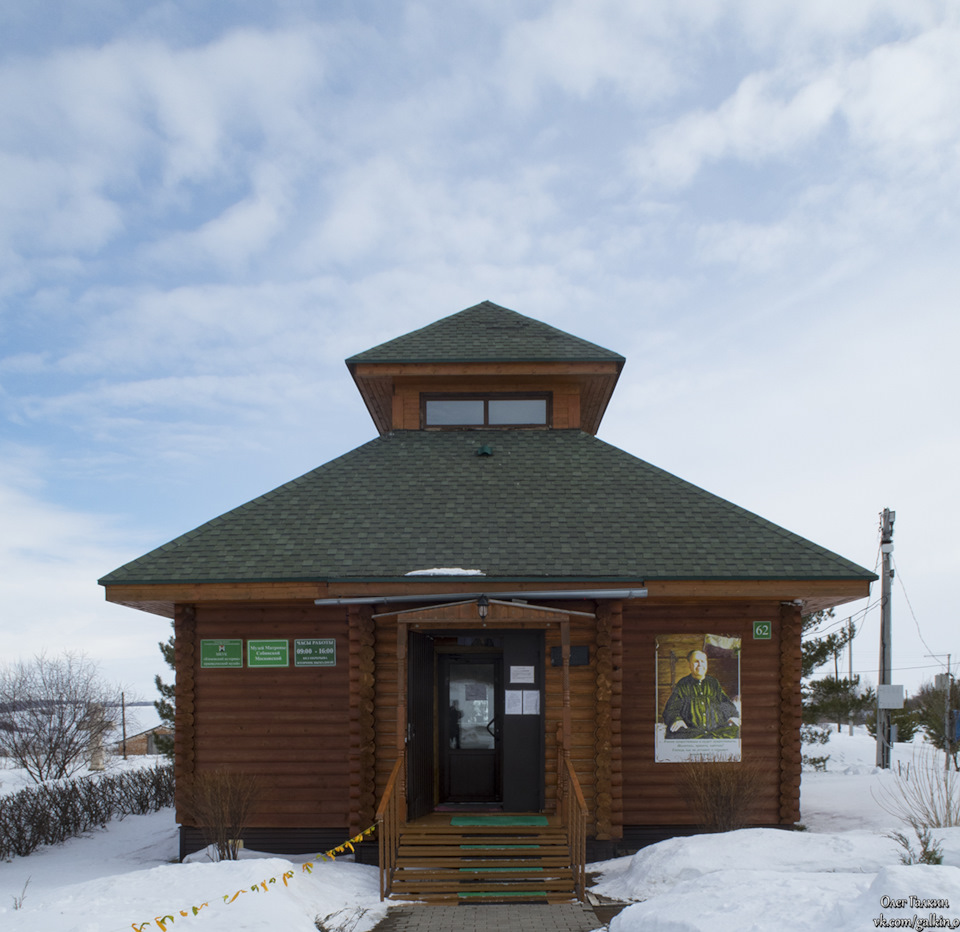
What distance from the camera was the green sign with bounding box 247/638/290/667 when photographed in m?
12.4

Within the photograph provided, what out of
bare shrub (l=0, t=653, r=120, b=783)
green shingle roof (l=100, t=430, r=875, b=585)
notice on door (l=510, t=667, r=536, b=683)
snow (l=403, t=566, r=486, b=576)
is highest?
green shingle roof (l=100, t=430, r=875, b=585)

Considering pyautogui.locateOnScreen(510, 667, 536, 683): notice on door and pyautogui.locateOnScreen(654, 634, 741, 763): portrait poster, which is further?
pyautogui.locateOnScreen(654, 634, 741, 763): portrait poster

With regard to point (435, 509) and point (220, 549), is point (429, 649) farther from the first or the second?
point (220, 549)

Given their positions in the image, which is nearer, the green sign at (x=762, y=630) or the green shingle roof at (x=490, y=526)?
the green shingle roof at (x=490, y=526)

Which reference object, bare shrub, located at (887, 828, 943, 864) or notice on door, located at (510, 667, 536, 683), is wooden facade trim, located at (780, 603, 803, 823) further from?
notice on door, located at (510, 667, 536, 683)

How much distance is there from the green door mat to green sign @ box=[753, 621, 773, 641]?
3.88 meters

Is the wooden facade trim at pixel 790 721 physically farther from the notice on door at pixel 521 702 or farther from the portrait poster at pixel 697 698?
the notice on door at pixel 521 702

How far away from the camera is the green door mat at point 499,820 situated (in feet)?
36.0

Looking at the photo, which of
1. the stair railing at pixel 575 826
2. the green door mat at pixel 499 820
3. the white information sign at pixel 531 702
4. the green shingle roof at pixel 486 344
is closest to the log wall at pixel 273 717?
the green door mat at pixel 499 820

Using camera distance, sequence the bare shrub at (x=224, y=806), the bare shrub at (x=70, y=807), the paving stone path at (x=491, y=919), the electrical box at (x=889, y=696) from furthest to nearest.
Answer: the electrical box at (x=889, y=696) → the bare shrub at (x=70, y=807) → the bare shrub at (x=224, y=806) → the paving stone path at (x=491, y=919)

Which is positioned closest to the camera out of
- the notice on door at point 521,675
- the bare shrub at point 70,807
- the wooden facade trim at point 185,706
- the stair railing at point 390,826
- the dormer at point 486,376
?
the stair railing at point 390,826

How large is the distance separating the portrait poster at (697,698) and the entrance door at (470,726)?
89.8 inches

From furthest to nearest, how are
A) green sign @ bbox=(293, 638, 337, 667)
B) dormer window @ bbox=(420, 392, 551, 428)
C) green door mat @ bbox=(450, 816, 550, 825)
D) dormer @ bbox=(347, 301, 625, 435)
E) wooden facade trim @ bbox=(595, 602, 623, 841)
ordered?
dormer window @ bbox=(420, 392, 551, 428), dormer @ bbox=(347, 301, 625, 435), green sign @ bbox=(293, 638, 337, 667), wooden facade trim @ bbox=(595, 602, 623, 841), green door mat @ bbox=(450, 816, 550, 825)

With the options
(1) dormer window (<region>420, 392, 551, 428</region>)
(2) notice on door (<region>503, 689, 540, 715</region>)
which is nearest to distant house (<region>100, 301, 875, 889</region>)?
(2) notice on door (<region>503, 689, 540, 715</region>)
